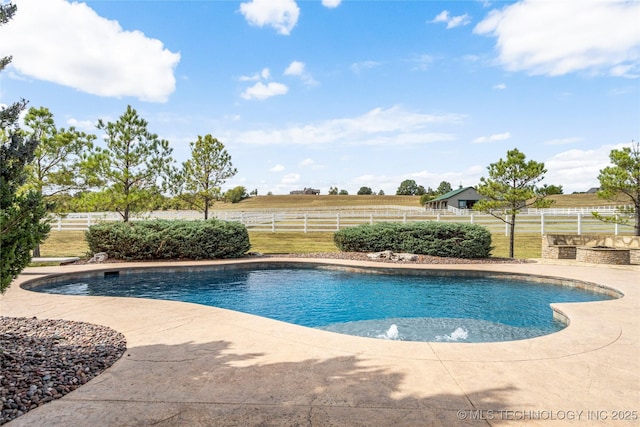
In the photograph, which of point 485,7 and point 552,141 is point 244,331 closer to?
point 485,7

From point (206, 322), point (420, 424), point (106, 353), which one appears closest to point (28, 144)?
point (106, 353)

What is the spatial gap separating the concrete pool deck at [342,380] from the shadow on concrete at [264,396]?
0.4 inches

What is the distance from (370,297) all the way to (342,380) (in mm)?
5198

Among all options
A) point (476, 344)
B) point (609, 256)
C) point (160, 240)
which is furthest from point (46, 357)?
point (609, 256)

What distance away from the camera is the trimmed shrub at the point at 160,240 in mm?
12305

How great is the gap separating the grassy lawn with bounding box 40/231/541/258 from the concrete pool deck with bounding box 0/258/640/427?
10.7 metres

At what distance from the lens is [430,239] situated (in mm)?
12961

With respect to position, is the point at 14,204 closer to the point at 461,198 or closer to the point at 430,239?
the point at 430,239

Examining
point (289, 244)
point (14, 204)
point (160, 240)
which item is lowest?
point (289, 244)

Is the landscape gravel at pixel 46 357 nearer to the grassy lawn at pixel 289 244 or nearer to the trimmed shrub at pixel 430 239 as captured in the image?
the trimmed shrub at pixel 430 239

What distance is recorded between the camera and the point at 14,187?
3404 millimetres

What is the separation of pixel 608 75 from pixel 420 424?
40.9ft

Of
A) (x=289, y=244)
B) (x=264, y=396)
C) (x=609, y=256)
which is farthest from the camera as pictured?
(x=289, y=244)

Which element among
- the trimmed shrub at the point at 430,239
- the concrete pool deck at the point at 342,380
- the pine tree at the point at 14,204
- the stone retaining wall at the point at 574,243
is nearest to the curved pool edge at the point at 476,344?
the concrete pool deck at the point at 342,380
